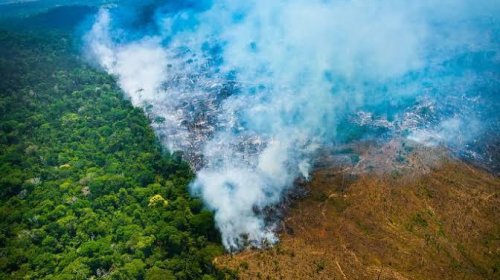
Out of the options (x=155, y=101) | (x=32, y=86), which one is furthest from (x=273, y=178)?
(x=32, y=86)

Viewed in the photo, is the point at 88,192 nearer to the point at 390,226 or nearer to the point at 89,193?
the point at 89,193

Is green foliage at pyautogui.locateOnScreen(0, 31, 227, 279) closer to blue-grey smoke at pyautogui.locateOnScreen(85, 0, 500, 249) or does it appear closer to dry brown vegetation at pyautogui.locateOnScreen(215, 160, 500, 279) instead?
blue-grey smoke at pyautogui.locateOnScreen(85, 0, 500, 249)

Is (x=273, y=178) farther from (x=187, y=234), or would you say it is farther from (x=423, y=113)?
(x=423, y=113)

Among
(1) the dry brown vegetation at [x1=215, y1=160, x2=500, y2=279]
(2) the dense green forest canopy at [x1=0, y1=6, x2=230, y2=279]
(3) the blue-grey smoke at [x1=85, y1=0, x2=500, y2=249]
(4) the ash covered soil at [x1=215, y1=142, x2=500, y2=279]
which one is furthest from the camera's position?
(3) the blue-grey smoke at [x1=85, y1=0, x2=500, y2=249]

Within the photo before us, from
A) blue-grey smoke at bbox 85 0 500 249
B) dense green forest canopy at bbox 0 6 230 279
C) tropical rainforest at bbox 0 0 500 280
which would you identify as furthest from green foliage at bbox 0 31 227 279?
blue-grey smoke at bbox 85 0 500 249

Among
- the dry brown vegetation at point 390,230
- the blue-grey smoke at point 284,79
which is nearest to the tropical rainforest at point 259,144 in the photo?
the dry brown vegetation at point 390,230

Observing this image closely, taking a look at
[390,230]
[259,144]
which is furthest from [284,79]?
[390,230]

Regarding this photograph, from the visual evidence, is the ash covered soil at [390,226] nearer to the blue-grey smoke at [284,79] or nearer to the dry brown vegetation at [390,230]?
the dry brown vegetation at [390,230]
